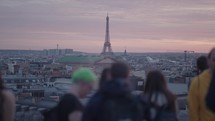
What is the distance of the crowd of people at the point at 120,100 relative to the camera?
4383mm

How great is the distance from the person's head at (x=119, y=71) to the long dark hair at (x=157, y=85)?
2.93 feet

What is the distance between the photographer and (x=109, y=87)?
438cm

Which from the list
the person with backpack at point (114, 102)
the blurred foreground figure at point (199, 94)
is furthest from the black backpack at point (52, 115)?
the blurred foreground figure at point (199, 94)

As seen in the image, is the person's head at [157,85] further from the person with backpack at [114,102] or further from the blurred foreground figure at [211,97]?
the blurred foreground figure at [211,97]

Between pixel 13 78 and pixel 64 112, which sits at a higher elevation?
pixel 64 112

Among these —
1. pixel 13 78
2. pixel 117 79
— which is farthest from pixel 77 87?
pixel 13 78

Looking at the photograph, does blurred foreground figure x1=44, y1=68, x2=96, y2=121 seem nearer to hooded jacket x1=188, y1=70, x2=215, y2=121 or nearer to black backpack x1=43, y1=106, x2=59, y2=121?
black backpack x1=43, y1=106, x2=59, y2=121

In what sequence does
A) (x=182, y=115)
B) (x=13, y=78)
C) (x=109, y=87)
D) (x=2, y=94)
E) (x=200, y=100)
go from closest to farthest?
(x=109, y=87), (x=2, y=94), (x=200, y=100), (x=182, y=115), (x=13, y=78)

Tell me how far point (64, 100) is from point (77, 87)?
0.58 ft

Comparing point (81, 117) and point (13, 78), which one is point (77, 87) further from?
point (13, 78)

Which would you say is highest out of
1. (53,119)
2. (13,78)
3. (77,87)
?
(77,87)

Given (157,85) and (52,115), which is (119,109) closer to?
(52,115)

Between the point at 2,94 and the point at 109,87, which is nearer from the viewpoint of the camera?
the point at 109,87

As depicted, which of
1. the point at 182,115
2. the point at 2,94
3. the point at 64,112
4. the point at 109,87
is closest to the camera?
the point at 109,87
